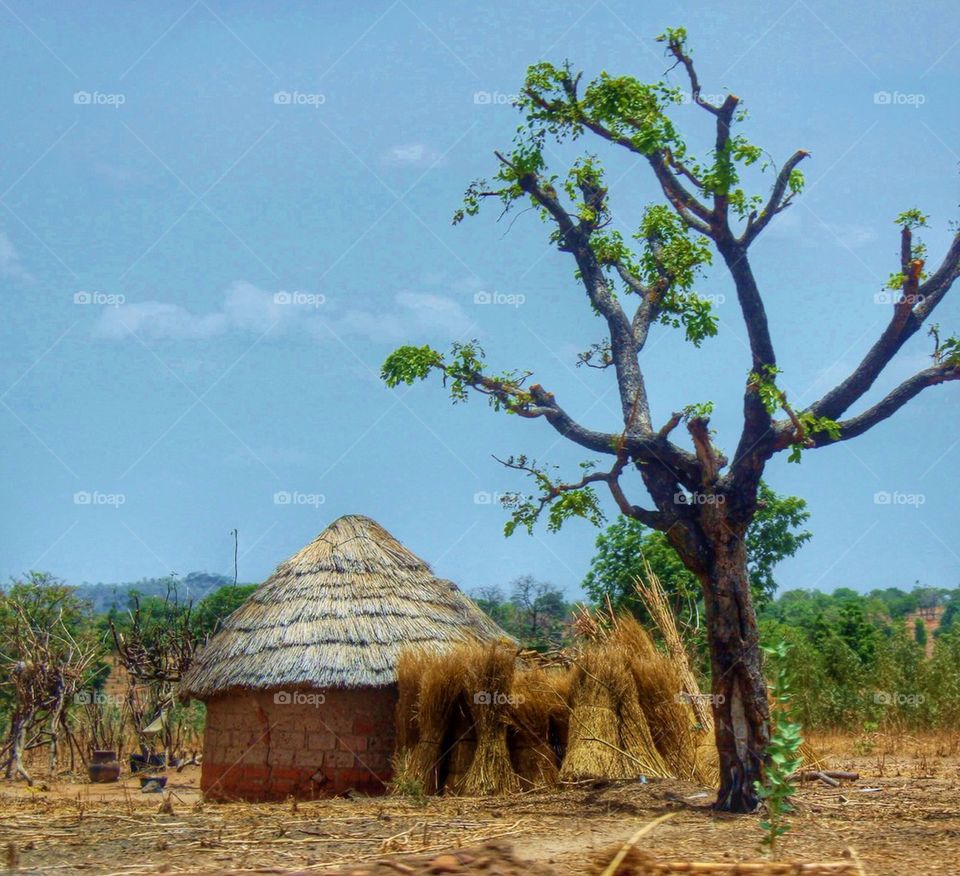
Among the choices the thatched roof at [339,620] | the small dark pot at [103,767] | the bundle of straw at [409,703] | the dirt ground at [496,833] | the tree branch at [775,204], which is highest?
the tree branch at [775,204]

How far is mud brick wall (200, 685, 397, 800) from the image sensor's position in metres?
11.2

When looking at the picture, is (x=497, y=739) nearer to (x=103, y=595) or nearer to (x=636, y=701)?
(x=636, y=701)

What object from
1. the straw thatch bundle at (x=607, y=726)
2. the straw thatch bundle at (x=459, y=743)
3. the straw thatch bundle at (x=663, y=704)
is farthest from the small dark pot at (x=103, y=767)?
the straw thatch bundle at (x=663, y=704)

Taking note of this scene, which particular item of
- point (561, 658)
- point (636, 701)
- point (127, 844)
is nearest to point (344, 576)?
point (561, 658)

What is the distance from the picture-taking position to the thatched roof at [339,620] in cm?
1145

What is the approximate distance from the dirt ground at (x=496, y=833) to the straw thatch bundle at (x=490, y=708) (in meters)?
0.74

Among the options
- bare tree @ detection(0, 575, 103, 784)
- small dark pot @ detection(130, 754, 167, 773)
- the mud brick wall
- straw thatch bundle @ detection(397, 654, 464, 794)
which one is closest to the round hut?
the mud brick wall

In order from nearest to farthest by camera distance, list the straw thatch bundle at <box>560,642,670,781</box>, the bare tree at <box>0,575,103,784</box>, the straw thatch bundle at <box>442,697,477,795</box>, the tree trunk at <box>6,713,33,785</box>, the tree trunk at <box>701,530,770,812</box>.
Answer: the tree trunk at <box>701,530,770,812</box>, the straw thatch bundle at <box>560,642,670,781</box>, the straw thatch bundle at <box>442,697,477,795</box>, the tree trunk at <box>6,713,33,785</box>, the bare tree at <box>0,575,103,784</box>

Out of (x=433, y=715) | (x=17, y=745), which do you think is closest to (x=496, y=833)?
(x=433, y=715)

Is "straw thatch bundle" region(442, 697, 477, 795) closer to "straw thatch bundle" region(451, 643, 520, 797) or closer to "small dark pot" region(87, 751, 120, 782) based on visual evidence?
"straw thatch bundle" region(451, 643, 520, 797)

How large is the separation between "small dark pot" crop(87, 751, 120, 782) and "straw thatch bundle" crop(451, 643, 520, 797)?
8009 mm

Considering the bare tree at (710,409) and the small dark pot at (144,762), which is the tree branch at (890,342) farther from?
the small dark pot at (144,762)

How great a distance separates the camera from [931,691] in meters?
14.7

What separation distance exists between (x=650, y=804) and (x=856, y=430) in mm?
3164
